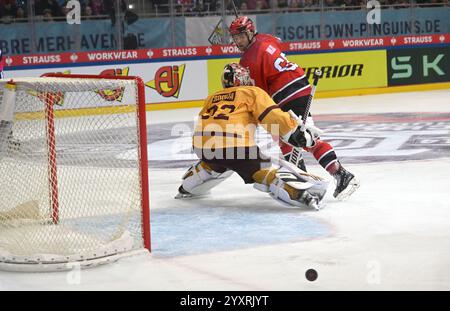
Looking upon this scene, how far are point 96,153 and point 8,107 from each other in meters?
3.73

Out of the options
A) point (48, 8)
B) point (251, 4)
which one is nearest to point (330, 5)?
point (251, 4)

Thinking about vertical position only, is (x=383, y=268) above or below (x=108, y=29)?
below

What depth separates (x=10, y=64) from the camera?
11.4 m

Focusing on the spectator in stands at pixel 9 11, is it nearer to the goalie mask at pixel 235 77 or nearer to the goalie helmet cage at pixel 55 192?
the goalie helmet cage at pixel 55 192

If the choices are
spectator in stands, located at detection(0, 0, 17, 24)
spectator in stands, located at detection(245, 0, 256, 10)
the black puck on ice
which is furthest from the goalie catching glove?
spectator in stands, located at detection(245, 0, 256, 10)

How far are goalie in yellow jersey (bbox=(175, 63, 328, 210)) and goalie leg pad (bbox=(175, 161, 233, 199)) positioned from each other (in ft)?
1.06

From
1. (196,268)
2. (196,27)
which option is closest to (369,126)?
(196,27)

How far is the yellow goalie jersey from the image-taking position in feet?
17.7

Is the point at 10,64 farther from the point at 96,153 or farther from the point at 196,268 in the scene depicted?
the point at 196,268

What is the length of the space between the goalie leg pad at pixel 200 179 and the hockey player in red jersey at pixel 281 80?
0.53m

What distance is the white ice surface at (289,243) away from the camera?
12.7 feet

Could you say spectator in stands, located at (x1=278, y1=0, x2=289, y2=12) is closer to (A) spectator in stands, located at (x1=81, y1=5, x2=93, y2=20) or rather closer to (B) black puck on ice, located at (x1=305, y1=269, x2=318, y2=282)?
(A) spectator in stands, located at (x1=81, y1=5, x2=93, y2=20)

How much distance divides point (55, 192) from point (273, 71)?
182 cm

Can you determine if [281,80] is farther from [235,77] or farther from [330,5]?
[330,5]
